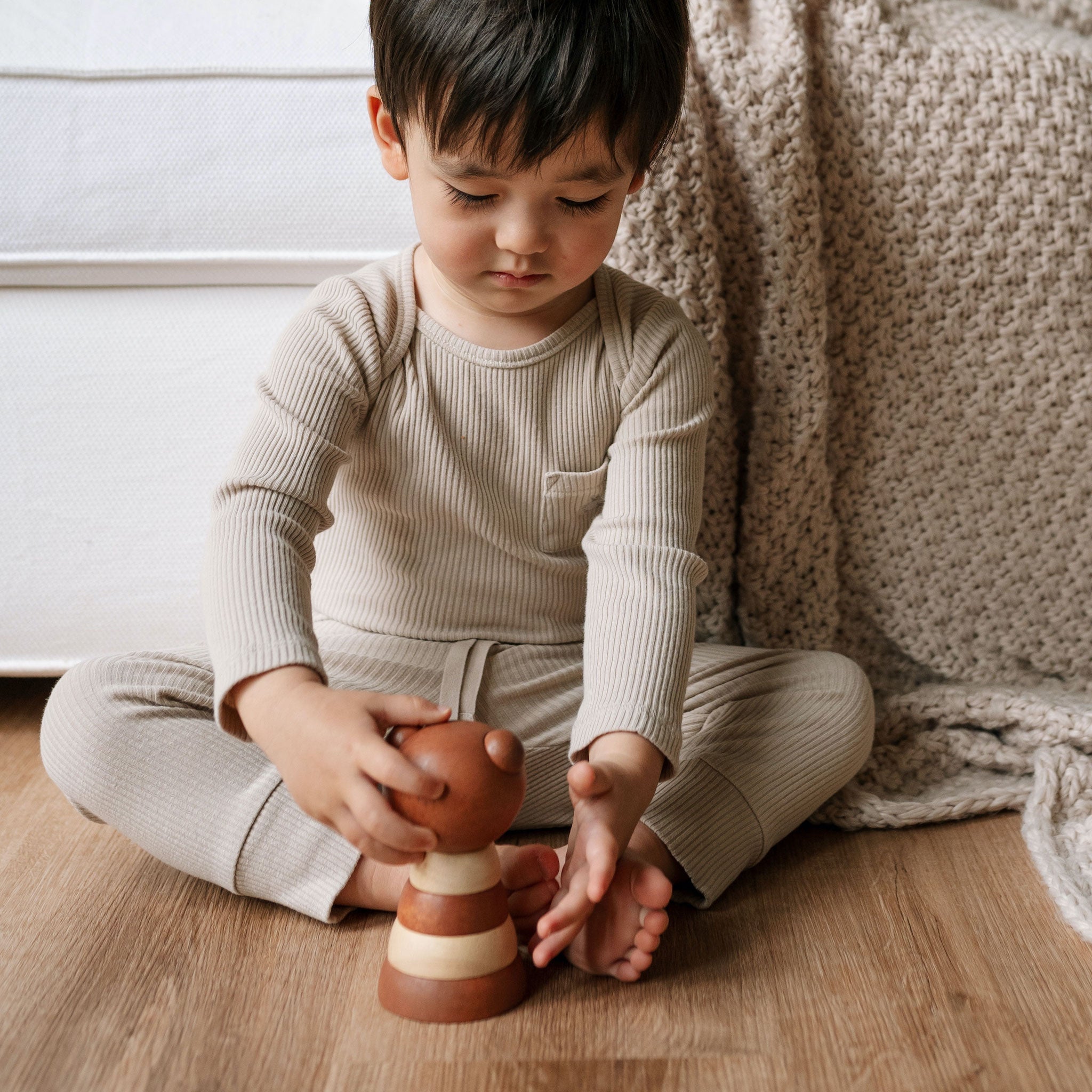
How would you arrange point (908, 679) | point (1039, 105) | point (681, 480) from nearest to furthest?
1. point (681, 480)
2. point (1039, 105)
3. point (908, 679)

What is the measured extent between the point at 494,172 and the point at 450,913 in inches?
15.9

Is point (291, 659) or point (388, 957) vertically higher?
point (291, 659)

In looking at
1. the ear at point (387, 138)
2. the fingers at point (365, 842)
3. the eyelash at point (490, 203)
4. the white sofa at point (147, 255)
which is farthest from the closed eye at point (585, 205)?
the fingers at point (365, 842)

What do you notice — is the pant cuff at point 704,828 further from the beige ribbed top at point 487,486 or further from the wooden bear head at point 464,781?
the wooden bear head at point 464,781

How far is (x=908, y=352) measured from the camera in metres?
0.94

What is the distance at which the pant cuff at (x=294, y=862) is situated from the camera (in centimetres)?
70

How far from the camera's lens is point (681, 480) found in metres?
0.79

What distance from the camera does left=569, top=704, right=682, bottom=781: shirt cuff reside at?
681 mm

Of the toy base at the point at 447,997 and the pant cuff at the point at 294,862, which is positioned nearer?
the toy base at the point at 447,997

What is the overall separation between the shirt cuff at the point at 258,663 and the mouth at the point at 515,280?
9.7 inches

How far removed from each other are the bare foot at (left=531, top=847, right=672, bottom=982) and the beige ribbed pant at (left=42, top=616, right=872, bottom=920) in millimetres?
86

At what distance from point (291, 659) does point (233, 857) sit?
0.52 feet

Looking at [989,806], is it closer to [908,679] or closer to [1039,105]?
[908,679]

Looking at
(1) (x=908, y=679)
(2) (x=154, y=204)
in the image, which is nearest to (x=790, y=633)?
(1) (x=908, y=679)
